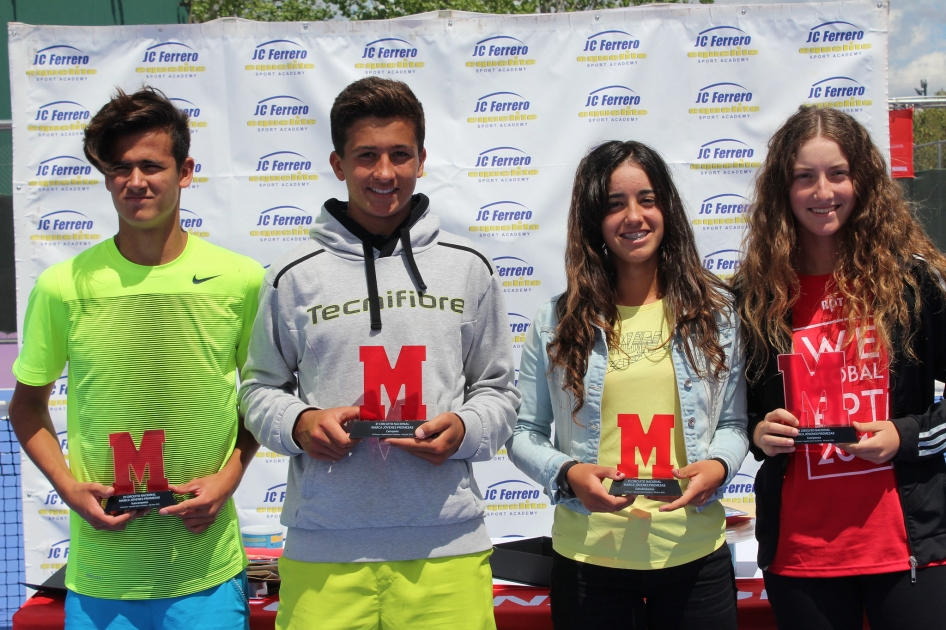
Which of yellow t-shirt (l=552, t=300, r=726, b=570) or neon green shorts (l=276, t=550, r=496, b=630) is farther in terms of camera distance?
yellow t-shirt (l=552, t=300, r=726, b=570)

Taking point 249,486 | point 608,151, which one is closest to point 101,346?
point 608,151

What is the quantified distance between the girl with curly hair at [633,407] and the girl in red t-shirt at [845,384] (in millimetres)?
131

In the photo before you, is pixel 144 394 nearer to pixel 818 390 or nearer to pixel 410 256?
pixel 410 256

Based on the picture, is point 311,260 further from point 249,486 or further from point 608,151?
point 249,486

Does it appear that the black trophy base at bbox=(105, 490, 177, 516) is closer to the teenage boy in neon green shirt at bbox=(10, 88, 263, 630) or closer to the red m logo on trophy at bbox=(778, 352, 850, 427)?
the teenage boy in neon green shirt at bbox=(10, 88, 263, 630)

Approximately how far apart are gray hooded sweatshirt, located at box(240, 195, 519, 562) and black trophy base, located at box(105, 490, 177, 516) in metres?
0.30

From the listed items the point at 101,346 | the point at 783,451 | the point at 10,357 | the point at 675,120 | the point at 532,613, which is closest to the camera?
the point at 783,451

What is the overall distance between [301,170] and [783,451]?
Answer: 329cm

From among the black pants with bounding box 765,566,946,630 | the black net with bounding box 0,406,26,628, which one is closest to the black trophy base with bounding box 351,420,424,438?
the black pants with bounding box 765,566,946,630

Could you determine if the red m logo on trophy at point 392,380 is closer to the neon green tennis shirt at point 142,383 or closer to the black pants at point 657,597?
the neon green tennis shirt at point 142,383

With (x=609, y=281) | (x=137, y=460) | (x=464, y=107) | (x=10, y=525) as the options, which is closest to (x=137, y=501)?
(x=137, y=460)

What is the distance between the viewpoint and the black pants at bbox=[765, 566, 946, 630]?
6.31ft

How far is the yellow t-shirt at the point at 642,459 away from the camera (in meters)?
1.98

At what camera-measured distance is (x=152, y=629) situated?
6.84ft
